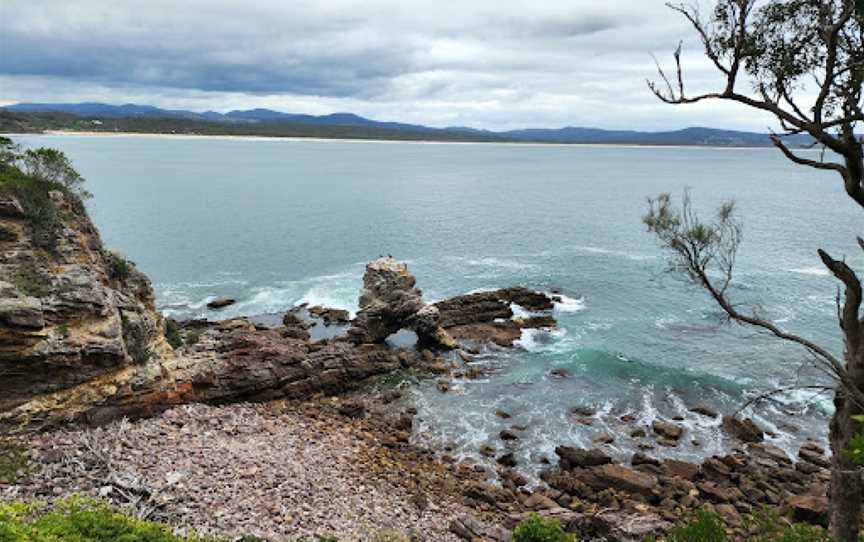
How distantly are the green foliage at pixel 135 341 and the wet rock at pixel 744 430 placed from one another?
33185 millimetres

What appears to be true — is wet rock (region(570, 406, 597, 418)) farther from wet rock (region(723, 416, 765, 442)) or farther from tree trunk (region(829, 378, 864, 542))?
tree trunk (region(829, 378, 864, 542))

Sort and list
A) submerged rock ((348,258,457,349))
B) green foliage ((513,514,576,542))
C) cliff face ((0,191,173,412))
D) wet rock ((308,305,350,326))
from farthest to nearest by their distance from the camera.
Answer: wet rock ((308,305,350,326)) → submerged rock ((348,258,457,349)) → cliff face ((0,191,173,412)) → green foliage ((513,514,576,542))

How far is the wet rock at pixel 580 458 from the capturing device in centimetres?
3005

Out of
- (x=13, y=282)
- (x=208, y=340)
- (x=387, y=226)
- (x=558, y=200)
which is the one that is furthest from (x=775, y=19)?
(x=558, y=200)

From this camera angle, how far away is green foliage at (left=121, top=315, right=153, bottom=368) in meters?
29.9

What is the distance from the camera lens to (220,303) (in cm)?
5634

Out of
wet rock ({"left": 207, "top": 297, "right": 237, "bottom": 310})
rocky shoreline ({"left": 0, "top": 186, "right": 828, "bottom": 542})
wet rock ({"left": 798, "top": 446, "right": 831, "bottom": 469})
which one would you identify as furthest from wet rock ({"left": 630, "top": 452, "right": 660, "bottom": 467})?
wet rock ({"left": 207, "top": 297, "right": 237, "bottom": 310})

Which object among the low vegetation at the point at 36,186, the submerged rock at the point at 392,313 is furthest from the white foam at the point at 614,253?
the low vegetation at the point at 36,186

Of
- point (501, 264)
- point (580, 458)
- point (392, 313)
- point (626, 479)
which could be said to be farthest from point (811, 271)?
point (626, 479)

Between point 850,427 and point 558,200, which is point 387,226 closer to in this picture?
point 558,200

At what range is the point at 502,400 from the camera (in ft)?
125

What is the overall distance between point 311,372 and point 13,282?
56.3ft

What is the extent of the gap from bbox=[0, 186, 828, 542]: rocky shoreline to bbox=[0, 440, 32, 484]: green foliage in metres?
0.30

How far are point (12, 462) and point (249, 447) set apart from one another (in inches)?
356
